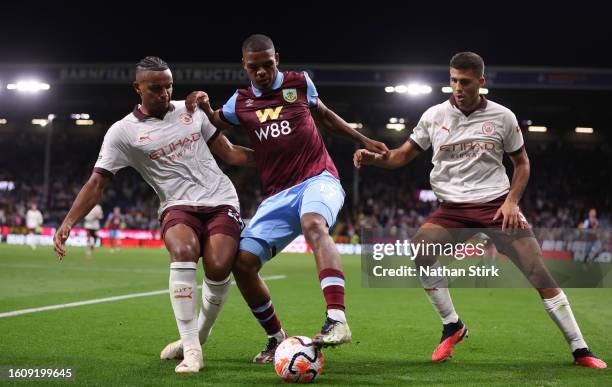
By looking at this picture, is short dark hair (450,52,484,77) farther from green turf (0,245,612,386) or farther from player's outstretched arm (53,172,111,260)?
player's outstretched arm (53,172,111,260)

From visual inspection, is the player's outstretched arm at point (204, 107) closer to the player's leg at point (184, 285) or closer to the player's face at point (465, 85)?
the player's leg at point (184, 285)

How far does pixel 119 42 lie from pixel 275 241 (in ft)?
110

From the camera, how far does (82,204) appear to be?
5.84m

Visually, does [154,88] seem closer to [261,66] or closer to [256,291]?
[261,66]

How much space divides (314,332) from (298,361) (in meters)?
2.90

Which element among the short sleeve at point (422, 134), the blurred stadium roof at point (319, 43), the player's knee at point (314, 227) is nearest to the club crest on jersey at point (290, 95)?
the player's knee at point (314, 227)

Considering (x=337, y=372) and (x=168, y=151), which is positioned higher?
(x=168, y=151)

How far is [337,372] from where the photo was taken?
5.47 meters

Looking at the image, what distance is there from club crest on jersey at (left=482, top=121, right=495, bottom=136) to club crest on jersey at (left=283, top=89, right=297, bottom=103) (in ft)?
5.18

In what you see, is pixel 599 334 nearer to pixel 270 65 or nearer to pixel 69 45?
pixel 270 65

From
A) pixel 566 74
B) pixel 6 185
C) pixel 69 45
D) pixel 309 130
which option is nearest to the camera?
pixel 309 130

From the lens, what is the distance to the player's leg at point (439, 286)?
618 cm

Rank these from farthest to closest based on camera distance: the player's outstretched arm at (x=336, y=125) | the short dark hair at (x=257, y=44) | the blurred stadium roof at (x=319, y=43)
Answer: the blurred stadium roof at (x=319, y=43), the player's outstretched arm at (x=336, y=125), the short dark hair at (x=257, y=44)

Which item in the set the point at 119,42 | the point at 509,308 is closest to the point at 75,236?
the point at 119,42
